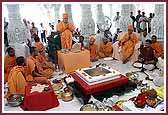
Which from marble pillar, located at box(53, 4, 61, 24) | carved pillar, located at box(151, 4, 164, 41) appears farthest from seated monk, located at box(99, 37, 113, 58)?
marble pillar, located at box(53, 4, 61, 24)

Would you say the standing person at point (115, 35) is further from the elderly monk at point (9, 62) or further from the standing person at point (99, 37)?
the elderly monk at point (9, 62)

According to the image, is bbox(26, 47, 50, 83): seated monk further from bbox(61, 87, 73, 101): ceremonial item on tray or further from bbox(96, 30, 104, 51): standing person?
bbox(96, 30, 104, 51): standing person

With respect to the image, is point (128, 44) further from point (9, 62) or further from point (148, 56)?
point (9, 62)

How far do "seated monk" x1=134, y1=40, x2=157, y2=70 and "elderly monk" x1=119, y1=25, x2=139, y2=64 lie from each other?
0.79 ft

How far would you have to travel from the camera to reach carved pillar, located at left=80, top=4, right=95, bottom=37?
14.3ft

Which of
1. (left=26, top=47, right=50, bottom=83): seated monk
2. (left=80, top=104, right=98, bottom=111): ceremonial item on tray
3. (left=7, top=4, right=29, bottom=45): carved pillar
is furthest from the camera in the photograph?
(left=7, top=4, right=29, bottom=45): carved pillar

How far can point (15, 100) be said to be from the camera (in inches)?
107

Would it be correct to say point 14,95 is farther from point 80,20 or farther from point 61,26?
point 80,20

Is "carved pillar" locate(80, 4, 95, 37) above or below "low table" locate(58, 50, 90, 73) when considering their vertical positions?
above

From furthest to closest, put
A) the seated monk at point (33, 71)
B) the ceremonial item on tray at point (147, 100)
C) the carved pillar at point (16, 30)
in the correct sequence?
the carved pillar at point (16, 30), the seated monk at point (33, 71), the ceremonial item on tray at point (147, 100)

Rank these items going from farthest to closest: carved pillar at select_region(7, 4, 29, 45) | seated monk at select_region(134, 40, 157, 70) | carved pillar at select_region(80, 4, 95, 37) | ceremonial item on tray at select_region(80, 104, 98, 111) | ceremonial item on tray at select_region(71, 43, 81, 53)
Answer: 1. carved pillar at select_region(80, 4, 95, 37)
2. carved pillar at select_region(7, 4, 29, 45)
3. ceremonial item on tray at select_region(71, 43, 81, 53)
4. seated monk at select_region(134, 40, 157, 70)
5. ceremonial item on tray at select_region(80, 104, 98, 111)

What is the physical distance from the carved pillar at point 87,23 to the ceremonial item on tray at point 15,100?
6.44ft

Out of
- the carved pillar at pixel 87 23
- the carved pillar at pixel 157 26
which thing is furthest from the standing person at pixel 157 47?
the carved pillar at pixel 87 23

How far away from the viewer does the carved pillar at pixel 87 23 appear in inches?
172
